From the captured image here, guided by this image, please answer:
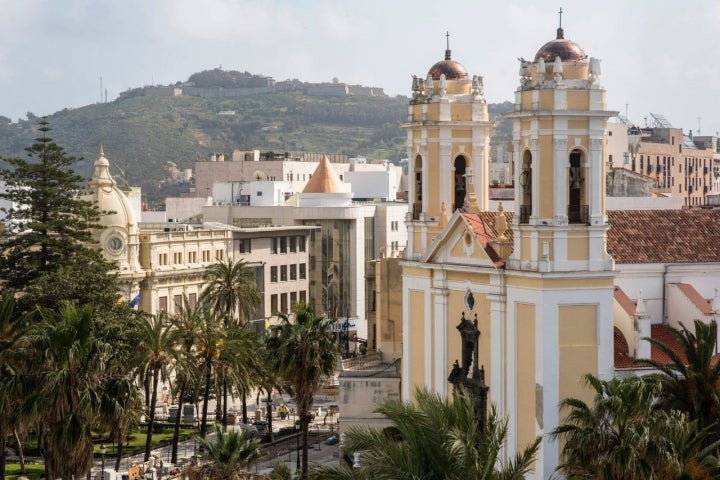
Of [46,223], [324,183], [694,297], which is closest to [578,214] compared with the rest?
[694,297]

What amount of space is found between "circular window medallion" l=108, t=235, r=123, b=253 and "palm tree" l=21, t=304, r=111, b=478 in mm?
37667

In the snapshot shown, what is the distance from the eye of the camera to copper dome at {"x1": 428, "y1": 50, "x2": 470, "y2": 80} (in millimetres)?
64938

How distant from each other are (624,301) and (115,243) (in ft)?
126

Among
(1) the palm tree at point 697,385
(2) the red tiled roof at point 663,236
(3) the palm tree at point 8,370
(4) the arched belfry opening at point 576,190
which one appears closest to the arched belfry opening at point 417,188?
(2) the red tiled roof at point 663,236

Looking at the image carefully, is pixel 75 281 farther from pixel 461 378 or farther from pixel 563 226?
pixel 563 226

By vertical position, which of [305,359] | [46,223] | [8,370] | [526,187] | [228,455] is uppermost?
[526,187]

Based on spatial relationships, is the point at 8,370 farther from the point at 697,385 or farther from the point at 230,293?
the point at 230,293

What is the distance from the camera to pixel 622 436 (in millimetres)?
40156

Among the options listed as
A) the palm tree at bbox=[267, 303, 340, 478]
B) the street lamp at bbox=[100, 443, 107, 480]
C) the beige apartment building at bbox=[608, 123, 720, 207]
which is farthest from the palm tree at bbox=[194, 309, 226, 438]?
the beige apartment building at bbox=[608, 123, 720, 207]

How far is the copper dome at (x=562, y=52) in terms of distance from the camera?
54500 millimetres

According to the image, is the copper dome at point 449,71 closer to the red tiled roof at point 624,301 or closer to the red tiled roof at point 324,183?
the red tiled roof at point 624,301

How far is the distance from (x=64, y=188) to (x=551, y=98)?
34.4 metres

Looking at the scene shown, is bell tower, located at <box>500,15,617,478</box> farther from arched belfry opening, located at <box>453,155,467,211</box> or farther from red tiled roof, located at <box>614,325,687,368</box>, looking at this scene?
arched belfry opening, located at <box>453,155,467,211</box>

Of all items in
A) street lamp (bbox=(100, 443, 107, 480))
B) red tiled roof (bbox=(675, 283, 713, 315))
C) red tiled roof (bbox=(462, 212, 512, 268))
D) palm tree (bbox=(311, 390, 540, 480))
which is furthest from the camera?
street lamp (bbox=(100, 443, 107, 480))
